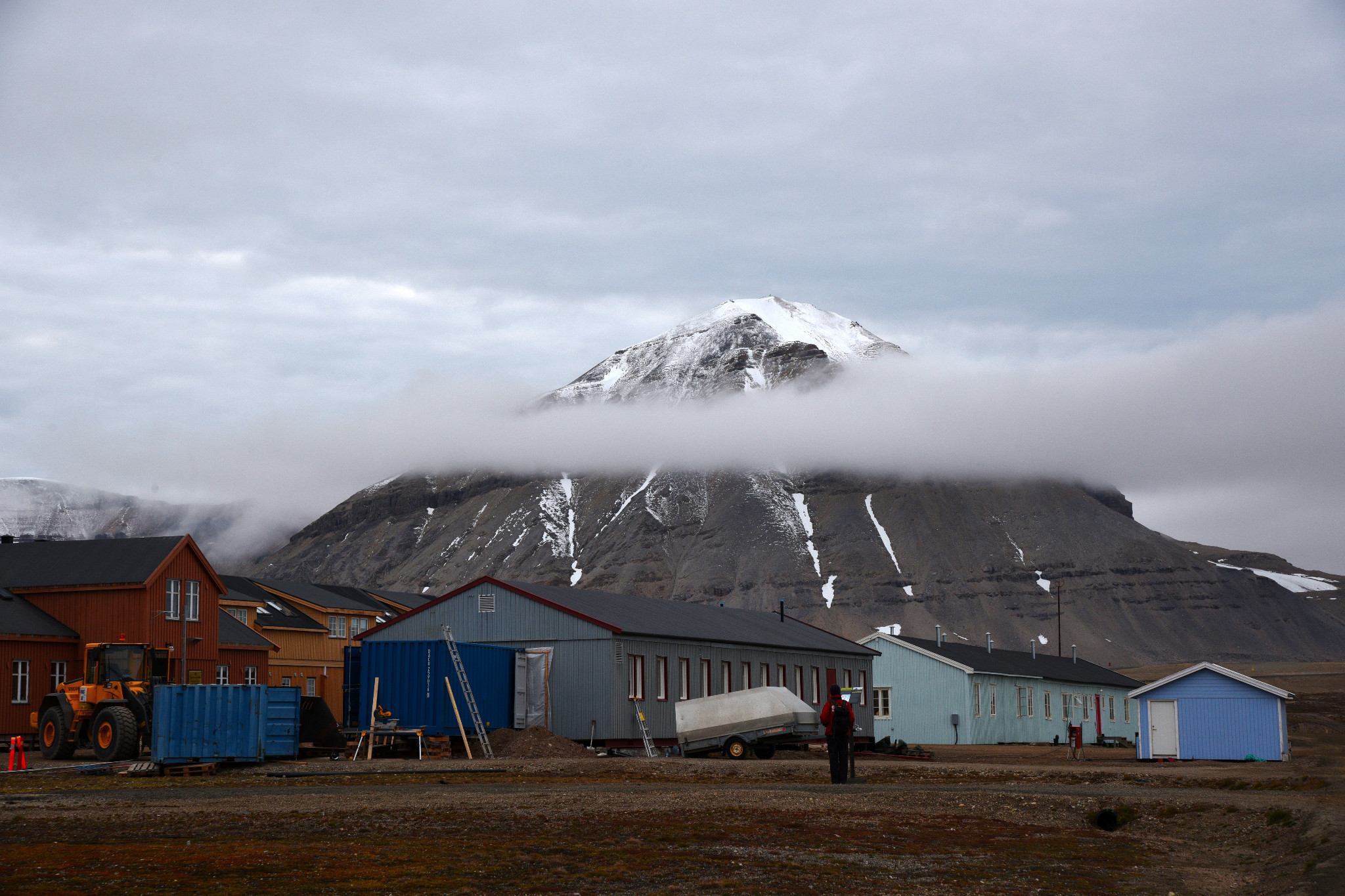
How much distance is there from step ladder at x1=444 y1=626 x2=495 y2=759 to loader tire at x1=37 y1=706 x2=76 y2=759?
31.9 feet

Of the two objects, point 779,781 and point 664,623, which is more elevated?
point 664,623

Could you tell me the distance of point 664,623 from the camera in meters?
45.9

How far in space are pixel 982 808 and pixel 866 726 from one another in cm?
3786

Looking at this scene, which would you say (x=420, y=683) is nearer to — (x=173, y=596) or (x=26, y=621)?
(x=173, y=596)

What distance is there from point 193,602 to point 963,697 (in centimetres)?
3389

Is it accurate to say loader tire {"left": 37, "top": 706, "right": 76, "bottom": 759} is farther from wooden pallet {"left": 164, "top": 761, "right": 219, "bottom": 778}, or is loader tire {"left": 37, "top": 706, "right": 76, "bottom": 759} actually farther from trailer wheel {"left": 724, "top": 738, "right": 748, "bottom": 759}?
trailer wheel {"left": 724, "top": 738, "right": 748, "bottom": 759}

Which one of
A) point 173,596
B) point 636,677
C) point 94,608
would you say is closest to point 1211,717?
point 636,677

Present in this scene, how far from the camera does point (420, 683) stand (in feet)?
119

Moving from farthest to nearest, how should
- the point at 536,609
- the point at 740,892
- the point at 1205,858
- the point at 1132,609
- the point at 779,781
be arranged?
the point at 1132,609 < the point at 536,609 < the point at 779,781 < the point at 1205,858 < the point at 740,892

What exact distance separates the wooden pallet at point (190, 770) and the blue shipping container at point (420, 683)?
22.1 feet

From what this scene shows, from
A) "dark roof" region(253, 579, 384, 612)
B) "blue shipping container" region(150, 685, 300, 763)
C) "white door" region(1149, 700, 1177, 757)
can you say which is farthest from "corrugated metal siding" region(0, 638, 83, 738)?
"white door" region(1149, 700, 1177, 757)

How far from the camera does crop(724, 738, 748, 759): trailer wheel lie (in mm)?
36906

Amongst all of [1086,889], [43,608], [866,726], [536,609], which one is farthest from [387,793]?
[866,726]

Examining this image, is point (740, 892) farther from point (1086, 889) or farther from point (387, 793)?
point (387, 793)
